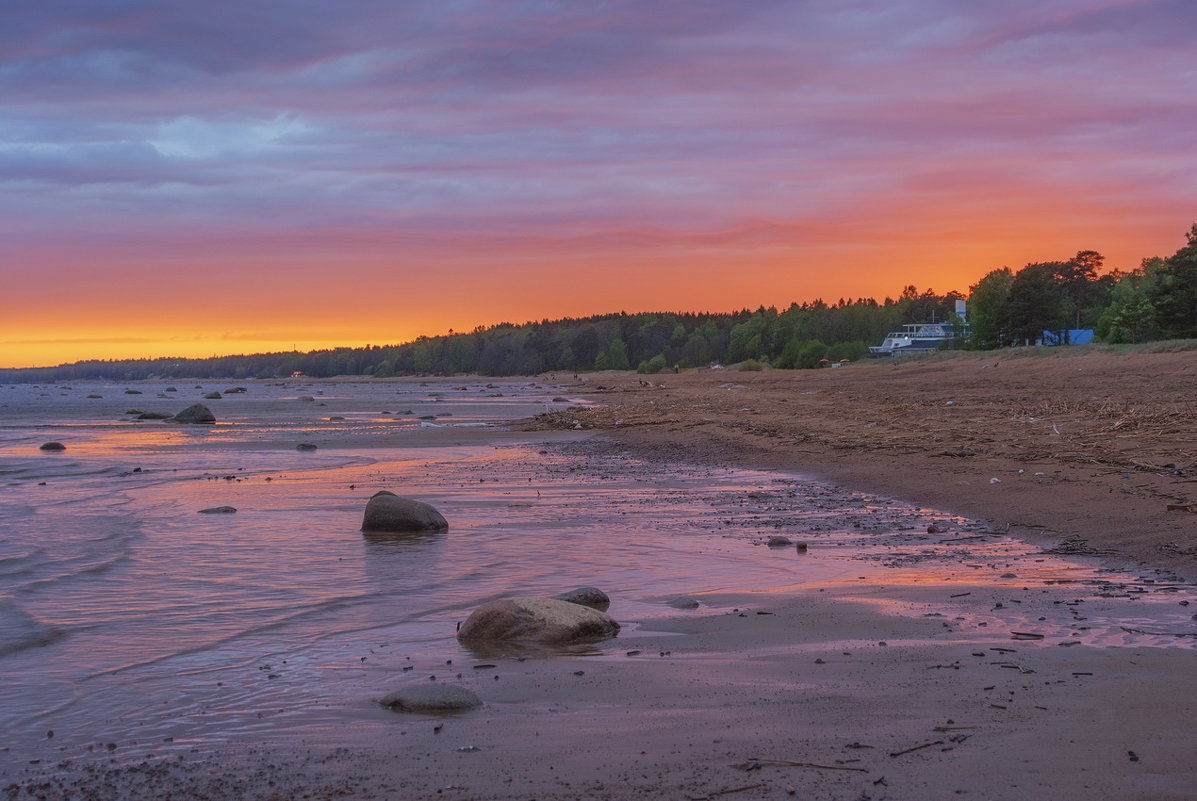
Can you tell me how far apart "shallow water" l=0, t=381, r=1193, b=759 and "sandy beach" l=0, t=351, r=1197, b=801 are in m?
0.09

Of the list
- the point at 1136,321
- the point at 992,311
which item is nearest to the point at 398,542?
the point at 1136,321

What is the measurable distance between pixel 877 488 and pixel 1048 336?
6834 centimetres

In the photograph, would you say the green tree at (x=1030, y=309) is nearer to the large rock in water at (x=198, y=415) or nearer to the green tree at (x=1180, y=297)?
the green tree at (x=1180, y=297)

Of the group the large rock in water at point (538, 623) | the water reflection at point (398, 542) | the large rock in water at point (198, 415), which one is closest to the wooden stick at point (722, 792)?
the large rock in water at point (538, 623)

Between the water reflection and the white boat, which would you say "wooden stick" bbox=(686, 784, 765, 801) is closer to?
the water reflection

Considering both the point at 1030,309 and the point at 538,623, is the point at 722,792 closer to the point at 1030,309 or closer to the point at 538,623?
the point at 538,623

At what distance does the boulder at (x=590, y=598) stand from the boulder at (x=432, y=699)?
7.67 feet

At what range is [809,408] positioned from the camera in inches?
1228

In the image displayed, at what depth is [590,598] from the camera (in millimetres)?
7758

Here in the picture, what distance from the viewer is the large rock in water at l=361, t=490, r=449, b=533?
1181 centimetres

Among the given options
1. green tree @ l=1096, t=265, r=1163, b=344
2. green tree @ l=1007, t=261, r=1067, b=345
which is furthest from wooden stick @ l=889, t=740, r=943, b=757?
green tree @ l=1007, t=261, r=1067, b=345

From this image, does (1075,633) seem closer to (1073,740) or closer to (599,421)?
(1073,740)

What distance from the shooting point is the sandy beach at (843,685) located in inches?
165

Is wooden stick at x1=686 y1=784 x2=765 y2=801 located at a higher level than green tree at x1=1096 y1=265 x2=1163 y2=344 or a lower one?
lower
